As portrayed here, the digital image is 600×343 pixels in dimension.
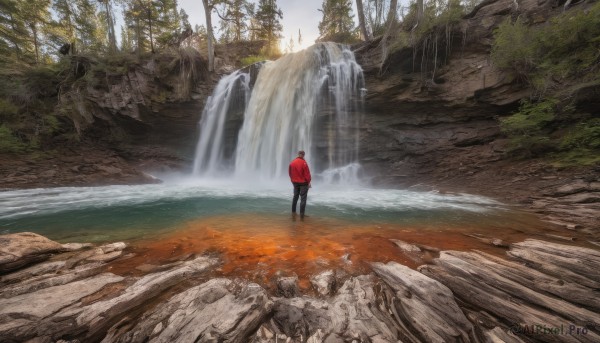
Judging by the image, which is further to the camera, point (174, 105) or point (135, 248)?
point (174, 105)

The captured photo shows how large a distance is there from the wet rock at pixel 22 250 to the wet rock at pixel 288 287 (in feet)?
10.2

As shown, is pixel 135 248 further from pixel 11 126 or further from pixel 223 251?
pixel 11 126

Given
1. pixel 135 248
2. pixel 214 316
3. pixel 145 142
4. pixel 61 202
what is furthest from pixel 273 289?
pixel 145 142

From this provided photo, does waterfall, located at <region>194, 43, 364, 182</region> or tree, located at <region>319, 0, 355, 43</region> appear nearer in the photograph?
waterfall, located at <region>194, 43, 364, 182</region>

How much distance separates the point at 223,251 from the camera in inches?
144


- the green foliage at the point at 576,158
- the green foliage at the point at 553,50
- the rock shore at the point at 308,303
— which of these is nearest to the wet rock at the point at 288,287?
the rock shore at the point at 308,303

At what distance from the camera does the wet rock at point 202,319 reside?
1.85m

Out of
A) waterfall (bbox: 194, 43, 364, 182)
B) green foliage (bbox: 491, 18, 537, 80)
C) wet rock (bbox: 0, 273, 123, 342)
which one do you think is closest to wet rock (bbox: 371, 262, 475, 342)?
wet rock (bbox: 0, 273, 123, 342)

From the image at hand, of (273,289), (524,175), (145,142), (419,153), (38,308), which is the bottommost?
(273,289)

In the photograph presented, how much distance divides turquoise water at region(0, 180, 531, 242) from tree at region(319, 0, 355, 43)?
2238cm

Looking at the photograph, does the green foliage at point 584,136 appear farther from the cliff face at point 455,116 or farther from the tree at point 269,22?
the tree at point 269,22

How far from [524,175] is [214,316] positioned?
11492 millimetres

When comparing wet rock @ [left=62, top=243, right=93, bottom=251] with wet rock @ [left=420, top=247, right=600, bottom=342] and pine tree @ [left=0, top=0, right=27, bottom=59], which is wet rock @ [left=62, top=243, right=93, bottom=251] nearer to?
wet rock @ [left=420, top=247, right=600, bottom=342]

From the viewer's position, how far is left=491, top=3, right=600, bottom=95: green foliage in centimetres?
839
